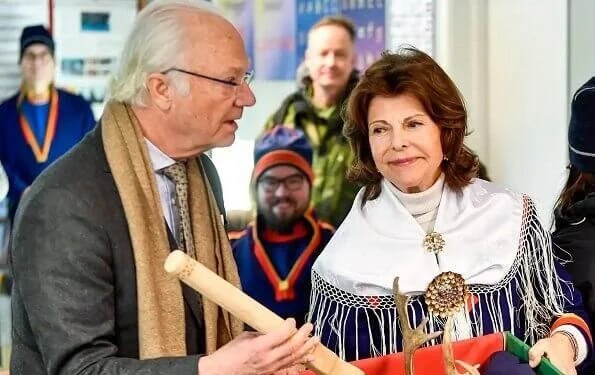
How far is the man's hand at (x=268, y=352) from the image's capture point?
1320 mm

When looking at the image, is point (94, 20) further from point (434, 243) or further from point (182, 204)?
point (434, 243)

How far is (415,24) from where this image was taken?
3854 millimetres

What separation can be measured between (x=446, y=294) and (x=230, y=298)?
2.05 ft

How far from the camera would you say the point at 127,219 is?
158 cm

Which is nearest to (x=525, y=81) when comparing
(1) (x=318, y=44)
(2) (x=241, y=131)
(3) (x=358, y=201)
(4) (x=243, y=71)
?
(1) (x=318, y=44)

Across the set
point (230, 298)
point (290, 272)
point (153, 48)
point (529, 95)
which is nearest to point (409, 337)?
point (230, 298)

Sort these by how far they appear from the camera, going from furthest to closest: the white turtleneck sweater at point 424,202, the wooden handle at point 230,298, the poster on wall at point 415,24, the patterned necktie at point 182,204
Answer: the poster on wall at point 415,24 → the white turtleneck sweater at point 424,202 → the patterned necktie at point 182,204 → the wooden handle at point 230,298

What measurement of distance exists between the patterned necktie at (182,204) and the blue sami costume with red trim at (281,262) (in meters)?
1.72

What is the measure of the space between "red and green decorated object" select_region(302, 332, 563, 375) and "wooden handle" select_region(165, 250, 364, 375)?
0.18m

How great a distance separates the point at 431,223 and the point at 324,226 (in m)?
1.71

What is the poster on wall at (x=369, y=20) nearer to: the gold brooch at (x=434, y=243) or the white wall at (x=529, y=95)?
the white wall at (x=529, y=95)

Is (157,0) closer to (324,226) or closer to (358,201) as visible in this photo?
(358,201)

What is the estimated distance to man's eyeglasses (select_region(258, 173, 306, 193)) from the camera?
11.7 feet

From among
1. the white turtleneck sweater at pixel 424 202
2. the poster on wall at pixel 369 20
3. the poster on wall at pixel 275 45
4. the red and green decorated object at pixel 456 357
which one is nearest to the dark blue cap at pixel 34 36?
the poster on wall at pixel 275 45
